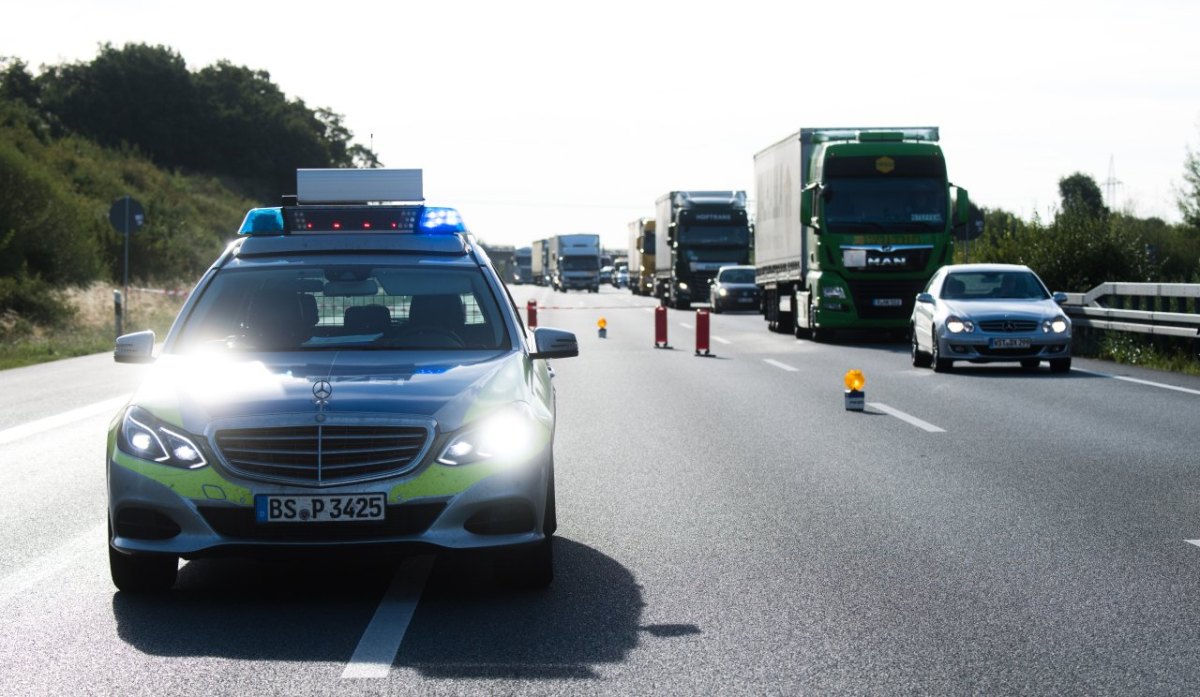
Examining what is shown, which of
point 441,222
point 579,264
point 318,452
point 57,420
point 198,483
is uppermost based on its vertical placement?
point 441,222

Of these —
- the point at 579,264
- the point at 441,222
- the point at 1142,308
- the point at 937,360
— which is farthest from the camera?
the point at 579,264

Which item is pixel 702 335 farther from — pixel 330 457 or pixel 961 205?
pixel 330 457

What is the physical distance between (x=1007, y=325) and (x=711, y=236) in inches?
1238

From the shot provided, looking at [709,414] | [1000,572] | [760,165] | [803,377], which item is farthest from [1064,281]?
[1000,572]

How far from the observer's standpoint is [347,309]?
7.56m

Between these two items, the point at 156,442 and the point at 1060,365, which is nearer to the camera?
the point at 156,442

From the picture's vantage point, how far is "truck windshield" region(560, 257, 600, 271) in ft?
277

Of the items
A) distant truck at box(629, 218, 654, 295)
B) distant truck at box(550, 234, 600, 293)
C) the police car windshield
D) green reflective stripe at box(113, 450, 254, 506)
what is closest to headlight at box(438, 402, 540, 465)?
green reflective stripe at box(113, 450, 254, 506)

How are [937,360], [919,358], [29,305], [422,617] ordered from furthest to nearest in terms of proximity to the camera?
[29,305] → [919,358] → [937,360] → [422,617]

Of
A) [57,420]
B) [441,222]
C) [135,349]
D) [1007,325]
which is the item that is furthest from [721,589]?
[1007,325]

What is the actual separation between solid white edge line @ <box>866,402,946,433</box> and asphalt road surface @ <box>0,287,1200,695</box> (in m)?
0.57

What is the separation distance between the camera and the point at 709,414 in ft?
49.0

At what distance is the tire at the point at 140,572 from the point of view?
6516mm

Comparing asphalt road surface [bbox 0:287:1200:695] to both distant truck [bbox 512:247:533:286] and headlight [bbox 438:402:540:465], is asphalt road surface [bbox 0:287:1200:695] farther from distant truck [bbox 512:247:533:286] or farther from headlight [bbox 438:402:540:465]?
distant truck [bbox 512:247:533:286]
